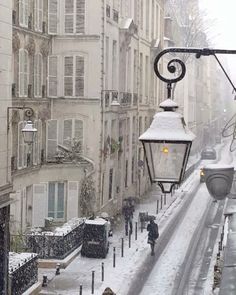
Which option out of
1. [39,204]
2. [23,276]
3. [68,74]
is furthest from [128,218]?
[23,276]

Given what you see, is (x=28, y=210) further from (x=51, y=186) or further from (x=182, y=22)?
(x=182, y=22)

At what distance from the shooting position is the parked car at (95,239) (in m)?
26.5

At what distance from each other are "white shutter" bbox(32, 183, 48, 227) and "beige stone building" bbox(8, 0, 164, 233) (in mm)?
44

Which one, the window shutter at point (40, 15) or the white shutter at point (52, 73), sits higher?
the window shutter at point (40, 15)

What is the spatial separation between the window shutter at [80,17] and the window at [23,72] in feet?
13.0

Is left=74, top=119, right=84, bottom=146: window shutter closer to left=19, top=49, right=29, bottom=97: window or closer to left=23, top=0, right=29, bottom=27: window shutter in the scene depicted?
left=19, top=49, right=29, bottom=97: window

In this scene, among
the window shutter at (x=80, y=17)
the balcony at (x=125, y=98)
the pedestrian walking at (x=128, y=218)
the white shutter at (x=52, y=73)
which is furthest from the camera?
the balcony at (x=125, y=98)

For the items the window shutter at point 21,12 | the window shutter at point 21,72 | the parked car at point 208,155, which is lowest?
the parked car at point 208,155

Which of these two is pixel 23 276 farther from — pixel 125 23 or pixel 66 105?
pixel 125 23

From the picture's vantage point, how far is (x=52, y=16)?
1309 inches

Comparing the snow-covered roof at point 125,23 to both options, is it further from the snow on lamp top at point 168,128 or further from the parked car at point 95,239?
the snow on lamp top at point 168,128

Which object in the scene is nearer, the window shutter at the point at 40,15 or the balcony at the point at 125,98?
the window shutter at the point at 40,15

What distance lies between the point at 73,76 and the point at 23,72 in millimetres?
4288

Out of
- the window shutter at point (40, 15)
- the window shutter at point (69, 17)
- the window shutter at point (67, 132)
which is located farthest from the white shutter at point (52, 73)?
the window shutter at point (40, 15)
